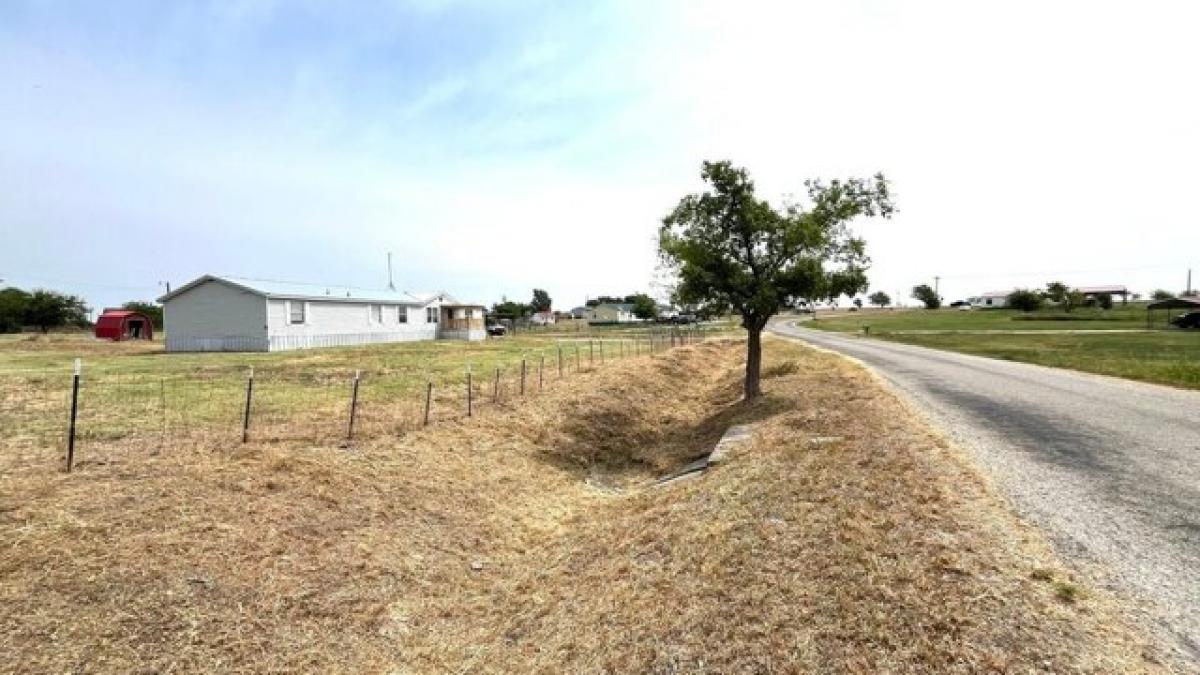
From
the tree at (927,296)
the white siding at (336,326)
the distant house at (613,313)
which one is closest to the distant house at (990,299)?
the tree at (927,296)

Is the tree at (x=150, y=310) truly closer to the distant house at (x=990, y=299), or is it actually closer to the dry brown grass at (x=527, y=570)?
the dry brown grass at (x=527, y=570)

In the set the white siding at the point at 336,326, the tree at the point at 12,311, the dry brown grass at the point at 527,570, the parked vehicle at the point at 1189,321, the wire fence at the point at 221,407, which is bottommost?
Result: the dry brown grass at the point at 527,570

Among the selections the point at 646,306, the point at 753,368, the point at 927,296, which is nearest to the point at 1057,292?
the point at 927,296

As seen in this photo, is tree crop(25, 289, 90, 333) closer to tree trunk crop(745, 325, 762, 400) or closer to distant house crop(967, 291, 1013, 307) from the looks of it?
tree trunk crop(745, 325, 762, 400)

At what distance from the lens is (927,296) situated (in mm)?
137375

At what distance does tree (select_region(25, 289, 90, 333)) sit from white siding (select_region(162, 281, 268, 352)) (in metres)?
54.9

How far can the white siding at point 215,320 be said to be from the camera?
37.0 metres

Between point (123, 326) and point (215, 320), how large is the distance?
2189 centimetres

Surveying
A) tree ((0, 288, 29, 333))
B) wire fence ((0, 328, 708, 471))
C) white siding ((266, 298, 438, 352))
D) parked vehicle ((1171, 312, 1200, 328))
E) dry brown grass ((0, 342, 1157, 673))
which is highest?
tree ((0, 288, 29, 333))

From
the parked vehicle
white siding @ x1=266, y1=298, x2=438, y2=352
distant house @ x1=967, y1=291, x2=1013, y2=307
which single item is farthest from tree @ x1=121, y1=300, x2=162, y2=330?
distant house @ x1=967, y1=291, x2=1013, y2=307

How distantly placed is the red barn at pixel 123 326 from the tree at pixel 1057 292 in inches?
4622

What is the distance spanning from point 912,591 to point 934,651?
0.73 meters

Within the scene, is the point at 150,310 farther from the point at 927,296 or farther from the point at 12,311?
the point at 927,296

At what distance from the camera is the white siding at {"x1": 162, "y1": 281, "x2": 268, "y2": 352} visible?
121 ft
